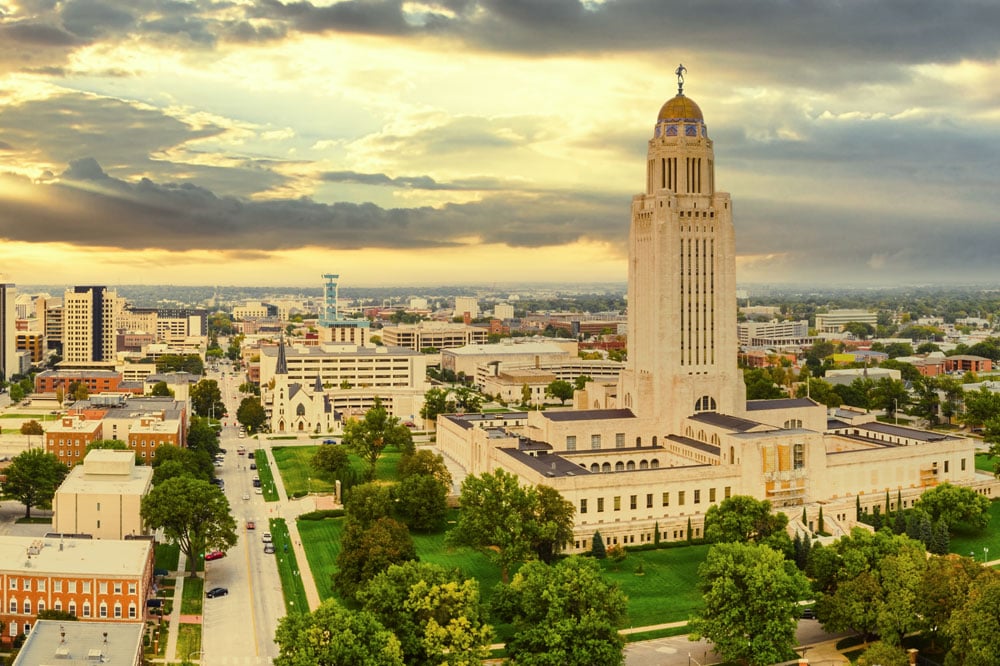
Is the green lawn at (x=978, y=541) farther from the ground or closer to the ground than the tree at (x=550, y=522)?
closer to the ground

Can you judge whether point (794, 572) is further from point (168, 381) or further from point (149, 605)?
point (168, 381)

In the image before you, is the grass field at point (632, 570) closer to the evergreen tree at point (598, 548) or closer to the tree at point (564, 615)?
the evergreen tree at point (598, 548)

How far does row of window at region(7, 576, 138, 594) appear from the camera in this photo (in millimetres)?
59688

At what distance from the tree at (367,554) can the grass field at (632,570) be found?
3.79 metres

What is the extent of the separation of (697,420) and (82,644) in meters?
61.5

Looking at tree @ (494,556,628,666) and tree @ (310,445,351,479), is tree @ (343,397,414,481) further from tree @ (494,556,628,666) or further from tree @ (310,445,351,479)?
Answer: tree @ (494,556,628,666)

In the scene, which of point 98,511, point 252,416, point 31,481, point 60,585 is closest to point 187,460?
point 31,481

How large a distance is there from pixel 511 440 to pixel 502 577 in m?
28.9

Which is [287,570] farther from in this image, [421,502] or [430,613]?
[430,613]

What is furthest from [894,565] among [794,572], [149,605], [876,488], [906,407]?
[906,407]

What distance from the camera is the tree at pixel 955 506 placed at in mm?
79250

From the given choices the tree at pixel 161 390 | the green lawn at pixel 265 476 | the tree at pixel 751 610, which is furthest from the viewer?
the tree at pixel 161 390

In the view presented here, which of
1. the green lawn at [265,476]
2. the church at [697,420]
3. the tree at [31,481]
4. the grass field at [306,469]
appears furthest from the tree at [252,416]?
the tree at [31,481]

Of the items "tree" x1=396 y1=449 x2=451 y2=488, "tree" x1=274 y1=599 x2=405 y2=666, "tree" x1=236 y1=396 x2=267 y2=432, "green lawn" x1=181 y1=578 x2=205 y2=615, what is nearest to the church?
"tree" x1=396 y1=449 x2=451 y2=488
